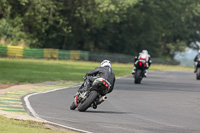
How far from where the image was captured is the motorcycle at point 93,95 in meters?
12.8

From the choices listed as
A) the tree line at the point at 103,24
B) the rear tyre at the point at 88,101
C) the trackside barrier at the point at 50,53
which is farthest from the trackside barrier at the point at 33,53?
the rear tyre at the point at 88,101

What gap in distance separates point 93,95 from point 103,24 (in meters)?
49.3

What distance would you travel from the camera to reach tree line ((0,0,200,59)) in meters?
53.6

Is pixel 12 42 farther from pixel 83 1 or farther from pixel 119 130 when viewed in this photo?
pixel 119 130

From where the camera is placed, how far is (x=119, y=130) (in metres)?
10.1

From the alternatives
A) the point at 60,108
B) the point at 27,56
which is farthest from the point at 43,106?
the point at 27,56

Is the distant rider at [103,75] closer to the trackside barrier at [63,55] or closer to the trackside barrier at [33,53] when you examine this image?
the trackside barrier at [33,53]

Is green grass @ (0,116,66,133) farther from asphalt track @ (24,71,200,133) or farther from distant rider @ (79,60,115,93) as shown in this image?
distant rider @ (79,60,115,93)

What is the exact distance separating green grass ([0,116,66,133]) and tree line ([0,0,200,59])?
2471 centimetres

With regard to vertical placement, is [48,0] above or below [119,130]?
above

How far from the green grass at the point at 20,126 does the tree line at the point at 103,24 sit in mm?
24709

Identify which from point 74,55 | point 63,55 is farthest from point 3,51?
point 74,55

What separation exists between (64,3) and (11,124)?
4940cm

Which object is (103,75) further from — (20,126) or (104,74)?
(20,126)
